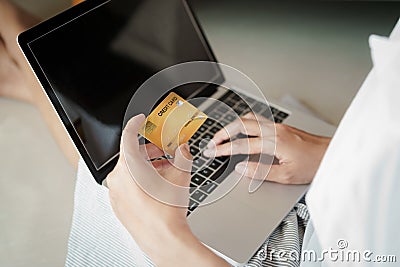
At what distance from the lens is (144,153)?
0.65m

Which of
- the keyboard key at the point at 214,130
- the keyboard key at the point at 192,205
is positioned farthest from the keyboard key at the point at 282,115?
the keyboard key at the point at 192,205

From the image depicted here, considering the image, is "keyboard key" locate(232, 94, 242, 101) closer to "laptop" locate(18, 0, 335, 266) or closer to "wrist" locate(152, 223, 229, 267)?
"laptop" locate(18, 0, 335, 266)

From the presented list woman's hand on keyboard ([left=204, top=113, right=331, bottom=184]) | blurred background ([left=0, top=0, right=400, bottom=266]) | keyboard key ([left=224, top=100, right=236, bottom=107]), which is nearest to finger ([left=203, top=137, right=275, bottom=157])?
woman's hand on keyboard ([left=204, top=113, right=331, bottom=184])

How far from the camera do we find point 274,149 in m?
0.73

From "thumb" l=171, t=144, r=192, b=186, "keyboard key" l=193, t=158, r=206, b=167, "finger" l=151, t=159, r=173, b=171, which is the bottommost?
"keyboard key" l=193, t=158, r=206, b=167

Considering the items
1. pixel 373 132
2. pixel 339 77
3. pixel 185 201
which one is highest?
pixel 373 132

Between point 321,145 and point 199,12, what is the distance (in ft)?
1.68

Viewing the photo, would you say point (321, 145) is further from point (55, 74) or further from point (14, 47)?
point (14, 47)

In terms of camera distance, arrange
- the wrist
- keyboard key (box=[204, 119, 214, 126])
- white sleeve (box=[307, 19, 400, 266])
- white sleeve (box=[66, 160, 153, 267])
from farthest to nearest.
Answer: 1. keyboard key (box=[204, 119, 214, 126])
2. white sleeve (box=[66, 160, 153, 267])
3. the wrist
4. white sleeve (box=[307, 19, 400, 266])

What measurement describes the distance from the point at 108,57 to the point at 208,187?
22 cm

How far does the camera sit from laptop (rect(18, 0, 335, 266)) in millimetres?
672

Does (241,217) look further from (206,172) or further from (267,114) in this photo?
(267,114)

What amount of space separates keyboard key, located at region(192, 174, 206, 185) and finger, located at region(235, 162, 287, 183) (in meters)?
0.05

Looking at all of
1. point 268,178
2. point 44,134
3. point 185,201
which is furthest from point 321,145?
point 44,134
